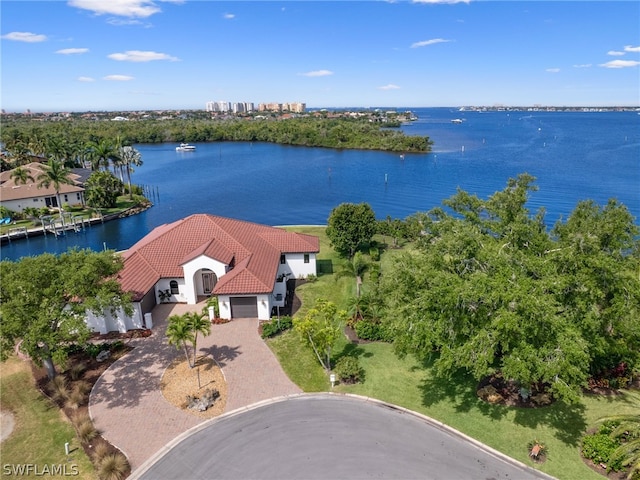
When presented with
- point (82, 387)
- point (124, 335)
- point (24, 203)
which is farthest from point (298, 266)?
point (24, 203)

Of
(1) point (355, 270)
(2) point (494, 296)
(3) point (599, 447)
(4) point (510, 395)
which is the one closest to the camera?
(2) point (494, 296)

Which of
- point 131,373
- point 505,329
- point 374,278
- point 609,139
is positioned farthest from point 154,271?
point 609,139

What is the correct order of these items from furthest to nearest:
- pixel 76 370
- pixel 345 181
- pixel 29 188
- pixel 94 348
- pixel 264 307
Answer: pixel 345 181 → pixel 29 188 → pixel 264 307 → pixel 94 348 → pixel 76 370

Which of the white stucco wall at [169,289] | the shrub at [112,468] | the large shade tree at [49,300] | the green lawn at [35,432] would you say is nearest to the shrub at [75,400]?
the green lawn at [35,432]

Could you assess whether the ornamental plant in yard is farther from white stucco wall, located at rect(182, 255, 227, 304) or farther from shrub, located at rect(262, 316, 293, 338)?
white stucco wall, located at rect(182, 255, 227, 304)

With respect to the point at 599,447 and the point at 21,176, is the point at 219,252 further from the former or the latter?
the point at 21,176

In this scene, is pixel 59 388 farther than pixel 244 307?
No

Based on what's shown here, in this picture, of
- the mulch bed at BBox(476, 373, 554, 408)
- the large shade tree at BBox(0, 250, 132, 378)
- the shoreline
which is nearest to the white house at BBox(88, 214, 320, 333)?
the large shade tree at BBox(0, 250, 132, 378)

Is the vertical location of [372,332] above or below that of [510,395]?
above
